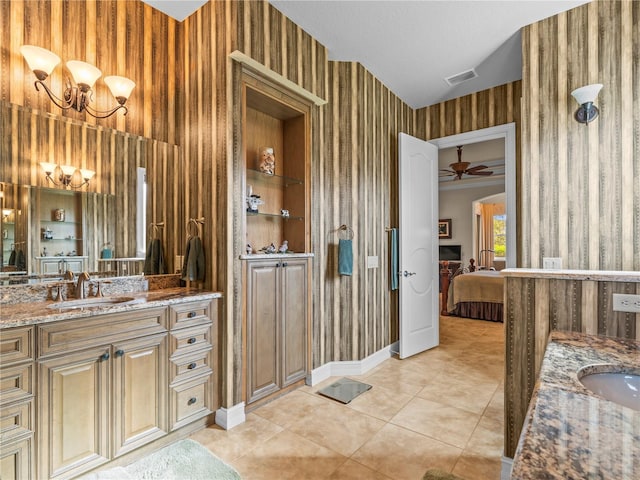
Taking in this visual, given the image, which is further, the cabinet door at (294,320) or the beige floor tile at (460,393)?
the cabinet door at (294,320)

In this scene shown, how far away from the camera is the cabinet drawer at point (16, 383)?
1.47 m

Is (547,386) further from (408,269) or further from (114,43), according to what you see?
(114,43)

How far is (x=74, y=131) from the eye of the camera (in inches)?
85.6

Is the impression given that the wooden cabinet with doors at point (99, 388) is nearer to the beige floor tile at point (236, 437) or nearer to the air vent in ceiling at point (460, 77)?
the beige floor tile at point (236, 437)

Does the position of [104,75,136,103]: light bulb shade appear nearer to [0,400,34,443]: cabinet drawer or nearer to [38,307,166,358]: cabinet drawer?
[38,307,166,358]: cabinet drawer

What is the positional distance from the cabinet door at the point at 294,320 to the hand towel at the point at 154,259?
0.94m

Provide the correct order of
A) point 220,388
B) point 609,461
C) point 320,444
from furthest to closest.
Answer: point 220,388
point 320,444
point 609,461

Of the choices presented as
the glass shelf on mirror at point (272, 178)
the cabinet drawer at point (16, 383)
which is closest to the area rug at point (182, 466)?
the cabinet drawer at point (16, 383)

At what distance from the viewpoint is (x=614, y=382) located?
1.07 metres

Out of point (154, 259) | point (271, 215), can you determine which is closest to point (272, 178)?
point (271, 215)

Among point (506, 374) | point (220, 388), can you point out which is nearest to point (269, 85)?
point (220, 388)

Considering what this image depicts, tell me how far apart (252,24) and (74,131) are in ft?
4.61

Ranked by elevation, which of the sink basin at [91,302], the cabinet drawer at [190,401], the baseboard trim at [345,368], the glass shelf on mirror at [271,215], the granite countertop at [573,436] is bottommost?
the baseboard trim at [345,368]

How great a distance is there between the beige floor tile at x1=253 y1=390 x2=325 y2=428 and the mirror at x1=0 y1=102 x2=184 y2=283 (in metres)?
1.31
